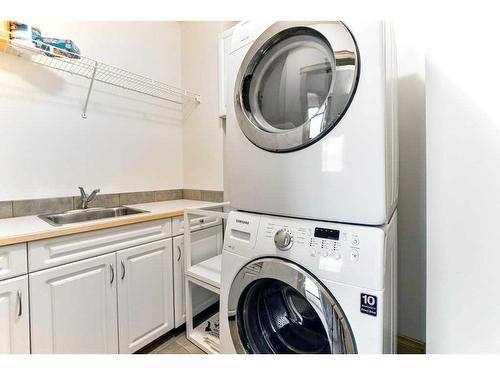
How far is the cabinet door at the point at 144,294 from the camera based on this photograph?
1346 millimetres

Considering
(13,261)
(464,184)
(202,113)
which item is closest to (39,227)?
(13,261)

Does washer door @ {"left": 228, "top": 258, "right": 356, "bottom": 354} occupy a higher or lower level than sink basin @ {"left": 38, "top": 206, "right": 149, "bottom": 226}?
lower

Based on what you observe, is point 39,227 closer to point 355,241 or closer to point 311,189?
point 311,189

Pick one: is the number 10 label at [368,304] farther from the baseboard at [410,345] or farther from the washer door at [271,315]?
the baseboard at [410,345]

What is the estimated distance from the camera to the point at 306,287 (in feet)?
2.65

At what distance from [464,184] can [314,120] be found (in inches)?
18.3

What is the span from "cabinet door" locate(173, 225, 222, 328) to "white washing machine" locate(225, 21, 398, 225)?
0.77 m

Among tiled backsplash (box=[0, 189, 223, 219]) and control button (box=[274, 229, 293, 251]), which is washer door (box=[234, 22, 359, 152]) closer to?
control button (box=[274, 229, 293, 251])

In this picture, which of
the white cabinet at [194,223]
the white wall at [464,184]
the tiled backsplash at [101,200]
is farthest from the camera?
the white cabinet at [194,223]

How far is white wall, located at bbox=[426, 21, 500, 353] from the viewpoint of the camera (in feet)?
2.03

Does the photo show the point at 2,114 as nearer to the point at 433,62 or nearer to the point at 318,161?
the point at 318,161

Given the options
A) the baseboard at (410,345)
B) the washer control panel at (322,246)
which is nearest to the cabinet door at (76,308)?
the washer control panel at (322,246)

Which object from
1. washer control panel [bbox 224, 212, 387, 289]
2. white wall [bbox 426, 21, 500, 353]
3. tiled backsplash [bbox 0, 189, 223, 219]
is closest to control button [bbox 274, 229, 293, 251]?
washer control panel [bbox 224, 212, 387, 289]

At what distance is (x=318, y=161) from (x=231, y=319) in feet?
2.49
